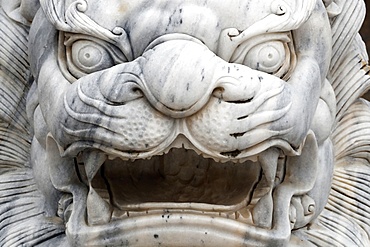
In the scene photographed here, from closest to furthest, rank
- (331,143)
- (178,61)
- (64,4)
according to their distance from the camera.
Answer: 1. (178,61)
2. (64,4)
3. (331,143)

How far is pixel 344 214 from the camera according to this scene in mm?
1973

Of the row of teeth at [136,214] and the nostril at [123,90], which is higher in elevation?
the nostril at [123,90]

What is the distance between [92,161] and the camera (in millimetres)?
1719

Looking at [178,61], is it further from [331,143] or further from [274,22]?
[331,143]

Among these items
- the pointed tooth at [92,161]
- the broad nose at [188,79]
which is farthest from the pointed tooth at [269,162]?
the pointed tooth at [92,161]

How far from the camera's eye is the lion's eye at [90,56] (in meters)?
1.72

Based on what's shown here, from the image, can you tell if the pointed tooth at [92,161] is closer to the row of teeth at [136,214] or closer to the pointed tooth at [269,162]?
the row of teeth at [136,214]

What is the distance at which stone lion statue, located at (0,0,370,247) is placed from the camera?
163cm

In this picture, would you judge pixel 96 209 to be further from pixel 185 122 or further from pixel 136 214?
pixel 185 122

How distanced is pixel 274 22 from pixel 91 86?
0.91 feet

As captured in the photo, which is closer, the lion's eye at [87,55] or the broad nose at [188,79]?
the broad nose at [188,79]

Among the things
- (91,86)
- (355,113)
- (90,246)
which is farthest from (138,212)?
(355,113)

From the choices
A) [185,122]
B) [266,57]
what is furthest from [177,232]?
[266,57]

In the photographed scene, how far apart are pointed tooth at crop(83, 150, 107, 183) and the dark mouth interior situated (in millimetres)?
61
